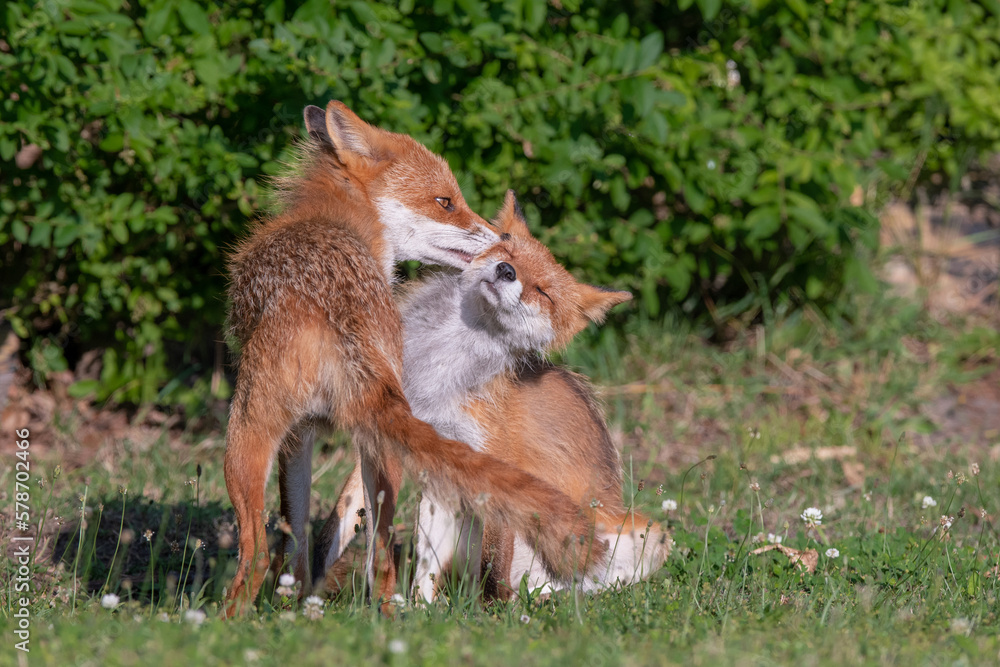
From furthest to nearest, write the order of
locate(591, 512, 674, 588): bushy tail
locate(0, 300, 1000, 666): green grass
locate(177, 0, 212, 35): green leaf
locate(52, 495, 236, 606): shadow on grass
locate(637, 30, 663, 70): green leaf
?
locate(637, 30, 663, 70): green leaf → locate(177, 0, 212, 35): green leaf → locate(52, 495, 236, 606): shadow on grass → locate(591, 512, 674, 588): bushy tail → locate(0, 300, 1000, 666): green grass

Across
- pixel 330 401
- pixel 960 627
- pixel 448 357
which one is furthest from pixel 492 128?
pixel 960 627

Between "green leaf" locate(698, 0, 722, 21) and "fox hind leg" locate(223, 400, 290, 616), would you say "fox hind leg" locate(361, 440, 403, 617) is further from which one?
"green leaf" locate(698, 0, 722, 21)

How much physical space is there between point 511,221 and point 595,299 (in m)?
0.68

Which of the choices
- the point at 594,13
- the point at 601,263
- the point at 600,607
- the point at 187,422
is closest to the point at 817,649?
the point at 600,607

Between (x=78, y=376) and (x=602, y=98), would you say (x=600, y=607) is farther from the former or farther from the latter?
(x=78, y=376)

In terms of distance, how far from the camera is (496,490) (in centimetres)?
348

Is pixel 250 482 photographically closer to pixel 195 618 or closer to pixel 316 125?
pixel 195 618

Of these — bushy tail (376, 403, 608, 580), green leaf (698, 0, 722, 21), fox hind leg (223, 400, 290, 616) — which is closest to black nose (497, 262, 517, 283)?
bushy tail (376, 403, 608, 580)

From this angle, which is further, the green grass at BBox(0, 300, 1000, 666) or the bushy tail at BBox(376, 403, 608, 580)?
the bushy tail at BBox(376, 403, 608, 580)

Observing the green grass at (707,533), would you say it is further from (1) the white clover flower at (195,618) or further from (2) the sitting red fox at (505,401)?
(2) the sitting red fox at (505,401)

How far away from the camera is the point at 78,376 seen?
778 cm

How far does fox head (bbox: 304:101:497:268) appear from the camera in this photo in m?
4.75

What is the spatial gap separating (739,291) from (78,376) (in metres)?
5.79

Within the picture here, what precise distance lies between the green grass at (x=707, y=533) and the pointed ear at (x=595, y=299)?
0.94 metres
